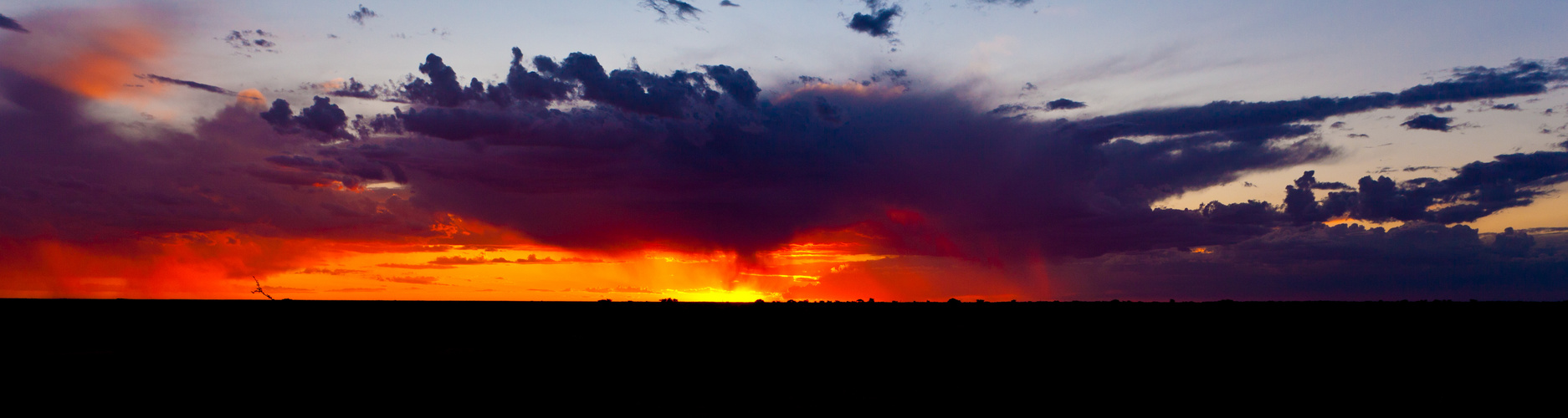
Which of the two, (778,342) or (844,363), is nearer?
(844,363)

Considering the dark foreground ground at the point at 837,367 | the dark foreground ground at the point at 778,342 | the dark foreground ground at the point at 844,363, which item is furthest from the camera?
the dark foreground ground at the point at 778,342

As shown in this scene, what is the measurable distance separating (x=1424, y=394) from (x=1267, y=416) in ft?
21.3

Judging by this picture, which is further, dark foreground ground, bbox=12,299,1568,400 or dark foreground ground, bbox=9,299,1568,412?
dark foreground ground, bbox=12,299,1568,400

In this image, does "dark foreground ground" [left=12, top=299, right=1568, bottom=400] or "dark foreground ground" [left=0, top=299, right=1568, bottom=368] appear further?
"dark foreground ground" [left=0, top=299, right=1568, bottom=368]

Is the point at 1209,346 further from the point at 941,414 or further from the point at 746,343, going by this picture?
the point at 941,414

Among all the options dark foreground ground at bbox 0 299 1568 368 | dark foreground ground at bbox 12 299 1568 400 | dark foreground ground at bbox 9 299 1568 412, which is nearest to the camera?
dark foreground ground at bbox 9 299 1568 412

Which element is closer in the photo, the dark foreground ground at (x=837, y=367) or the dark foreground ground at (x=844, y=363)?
the dark foreground ground at (x=837, y=367)

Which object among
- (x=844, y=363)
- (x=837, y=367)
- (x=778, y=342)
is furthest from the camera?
(x=778, y=342)

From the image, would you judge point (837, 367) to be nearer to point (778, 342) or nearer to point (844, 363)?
point (844, 363)

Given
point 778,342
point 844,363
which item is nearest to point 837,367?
point 844,363

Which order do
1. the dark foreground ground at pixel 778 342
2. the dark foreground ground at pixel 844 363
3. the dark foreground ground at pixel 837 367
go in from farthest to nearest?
the dark foreground ground at pixel 778 342, the dark foreground ground at pixel 844 363, the dark foreground ground at pixel 837 367

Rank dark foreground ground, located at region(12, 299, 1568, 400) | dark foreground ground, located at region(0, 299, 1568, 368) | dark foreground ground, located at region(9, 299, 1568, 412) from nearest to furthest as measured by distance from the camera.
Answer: dark foreground ground, located at region(9, 299, 1568, 412) < dark foreground ground, located at region(12, 299, 1568, 400) < dark foreground ground, located at region(0, 299, 1568, 368)

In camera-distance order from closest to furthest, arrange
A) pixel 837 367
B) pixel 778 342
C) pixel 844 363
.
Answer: pixel 837 367
pixel 844 363
pixel 778 342

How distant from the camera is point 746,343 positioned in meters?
39.5
